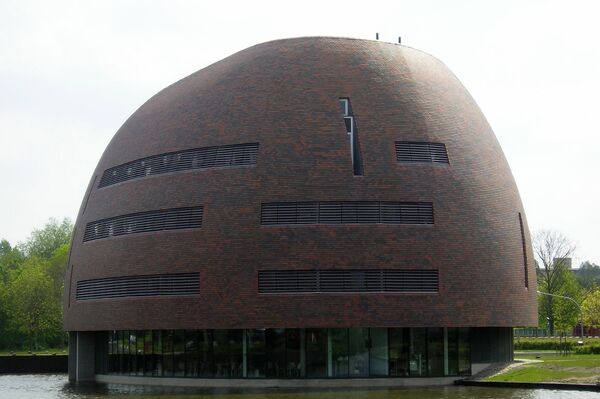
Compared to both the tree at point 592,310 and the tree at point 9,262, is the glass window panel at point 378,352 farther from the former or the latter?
the tree at point 9,262

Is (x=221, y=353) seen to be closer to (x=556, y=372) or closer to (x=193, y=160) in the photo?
(x=193, y=160)

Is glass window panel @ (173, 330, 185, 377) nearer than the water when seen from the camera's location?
No

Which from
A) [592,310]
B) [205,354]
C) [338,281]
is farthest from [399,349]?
[592,310]

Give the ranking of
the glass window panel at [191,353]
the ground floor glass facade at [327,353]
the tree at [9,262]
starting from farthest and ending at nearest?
1. the tree at [9,262]
2. the glass window panel at [191,353]
3. the ground floor glass facade at [327,353]

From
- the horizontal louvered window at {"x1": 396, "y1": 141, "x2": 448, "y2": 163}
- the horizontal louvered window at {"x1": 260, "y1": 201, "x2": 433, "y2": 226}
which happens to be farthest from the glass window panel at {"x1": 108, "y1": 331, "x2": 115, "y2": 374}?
the horizontal louvered window at {"x1": 396, "y1": 141, "x2": 448, "y2": 163}

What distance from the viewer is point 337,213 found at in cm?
4447

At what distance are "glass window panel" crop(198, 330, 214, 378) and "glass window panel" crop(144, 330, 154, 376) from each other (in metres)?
3.68

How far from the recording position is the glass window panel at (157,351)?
48.0 metres

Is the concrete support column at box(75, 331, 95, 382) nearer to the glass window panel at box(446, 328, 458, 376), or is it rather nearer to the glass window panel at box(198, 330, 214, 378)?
the glass window panel at box(198, 330, 214, 378)

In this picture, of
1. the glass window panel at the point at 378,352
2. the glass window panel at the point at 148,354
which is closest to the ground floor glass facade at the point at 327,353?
the glass window panel at the point at 378,352

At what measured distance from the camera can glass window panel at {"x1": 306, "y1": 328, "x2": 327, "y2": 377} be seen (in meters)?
44.1

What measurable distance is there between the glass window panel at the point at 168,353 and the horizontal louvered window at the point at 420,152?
1469 cm

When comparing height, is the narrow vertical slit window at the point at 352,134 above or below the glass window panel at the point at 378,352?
above

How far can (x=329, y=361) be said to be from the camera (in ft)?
145
